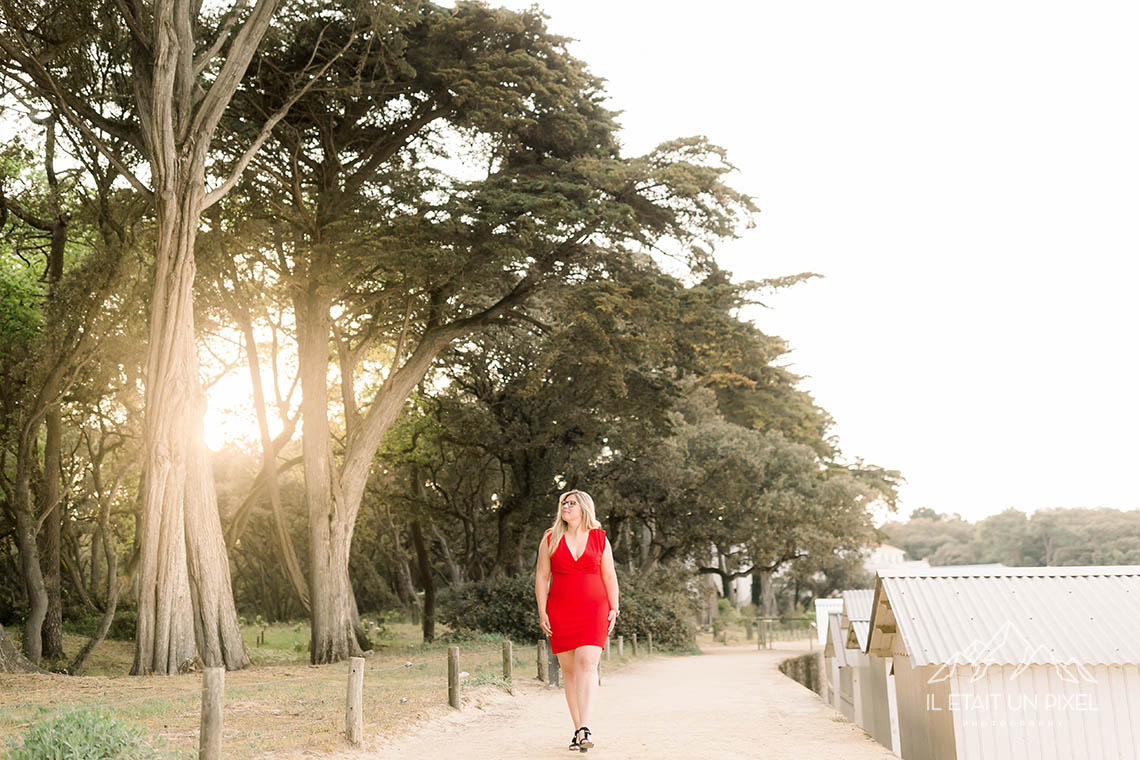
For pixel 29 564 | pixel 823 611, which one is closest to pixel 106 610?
pixel 29 564

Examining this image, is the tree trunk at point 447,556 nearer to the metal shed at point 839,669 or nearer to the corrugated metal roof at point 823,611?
the corrugated metal roof at point 823,611

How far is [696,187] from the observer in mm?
18594

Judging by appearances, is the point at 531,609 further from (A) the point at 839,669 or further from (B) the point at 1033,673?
(B) the point at 1033,673

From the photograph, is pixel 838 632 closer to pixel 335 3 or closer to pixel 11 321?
pixel 335 3

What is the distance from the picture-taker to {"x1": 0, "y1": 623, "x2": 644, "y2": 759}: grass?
8664 mm

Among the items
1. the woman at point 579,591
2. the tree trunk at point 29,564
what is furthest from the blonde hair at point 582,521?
the tree trunk at point 29,564

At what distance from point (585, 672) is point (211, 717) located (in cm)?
267

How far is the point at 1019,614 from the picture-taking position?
923 cm

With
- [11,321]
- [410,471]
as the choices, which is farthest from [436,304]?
[410,471]

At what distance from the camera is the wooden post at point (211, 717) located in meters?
7.01

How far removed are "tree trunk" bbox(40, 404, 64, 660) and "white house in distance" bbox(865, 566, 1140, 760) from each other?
2046cm

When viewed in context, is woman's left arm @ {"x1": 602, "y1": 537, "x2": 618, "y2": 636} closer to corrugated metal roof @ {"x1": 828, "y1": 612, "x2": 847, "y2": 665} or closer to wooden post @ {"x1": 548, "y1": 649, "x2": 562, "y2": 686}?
wooden post @ {"x1": 548, "y1": 649, "x2": 562, "y2": 686}

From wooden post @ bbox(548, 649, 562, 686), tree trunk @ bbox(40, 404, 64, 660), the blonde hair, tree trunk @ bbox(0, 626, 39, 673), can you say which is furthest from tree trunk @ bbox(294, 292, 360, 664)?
the blonde hair

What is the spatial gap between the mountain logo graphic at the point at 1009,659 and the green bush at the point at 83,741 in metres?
6.60
